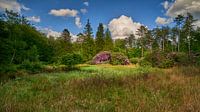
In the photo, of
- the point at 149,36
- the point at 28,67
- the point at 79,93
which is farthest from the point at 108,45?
the point at 79,93

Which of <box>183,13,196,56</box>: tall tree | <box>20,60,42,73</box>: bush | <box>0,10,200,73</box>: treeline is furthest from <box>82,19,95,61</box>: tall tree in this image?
<box>20,60,42,73</box>: bush

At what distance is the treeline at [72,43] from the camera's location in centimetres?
2567

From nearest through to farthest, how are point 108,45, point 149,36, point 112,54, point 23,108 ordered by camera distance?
point 23,108
point 112,54
point 108,45
point 149,36

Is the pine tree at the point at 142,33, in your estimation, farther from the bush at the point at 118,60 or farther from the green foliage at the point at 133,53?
the bush at the point at 118,60

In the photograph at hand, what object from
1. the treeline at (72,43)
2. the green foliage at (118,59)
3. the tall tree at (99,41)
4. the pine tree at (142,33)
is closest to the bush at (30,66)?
the treeline at (72,43)

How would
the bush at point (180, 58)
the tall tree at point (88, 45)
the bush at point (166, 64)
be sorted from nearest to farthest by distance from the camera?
the bush at point (166, 64), the bush at point (180, 58), the tall tree at point (88, 45)

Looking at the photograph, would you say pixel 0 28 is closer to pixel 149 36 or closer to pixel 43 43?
pixel 43 43

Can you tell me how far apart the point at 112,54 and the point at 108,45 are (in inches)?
990

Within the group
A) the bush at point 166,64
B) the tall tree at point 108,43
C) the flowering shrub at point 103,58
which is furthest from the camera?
the tall tree at point 108,43

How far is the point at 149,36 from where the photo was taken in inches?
3467

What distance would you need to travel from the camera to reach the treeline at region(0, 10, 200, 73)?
84.2 feet

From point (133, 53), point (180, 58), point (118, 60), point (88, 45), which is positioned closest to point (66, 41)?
point (88, 45)

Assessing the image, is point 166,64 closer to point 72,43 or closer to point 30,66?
point 30,66

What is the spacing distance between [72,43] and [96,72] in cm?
5518
